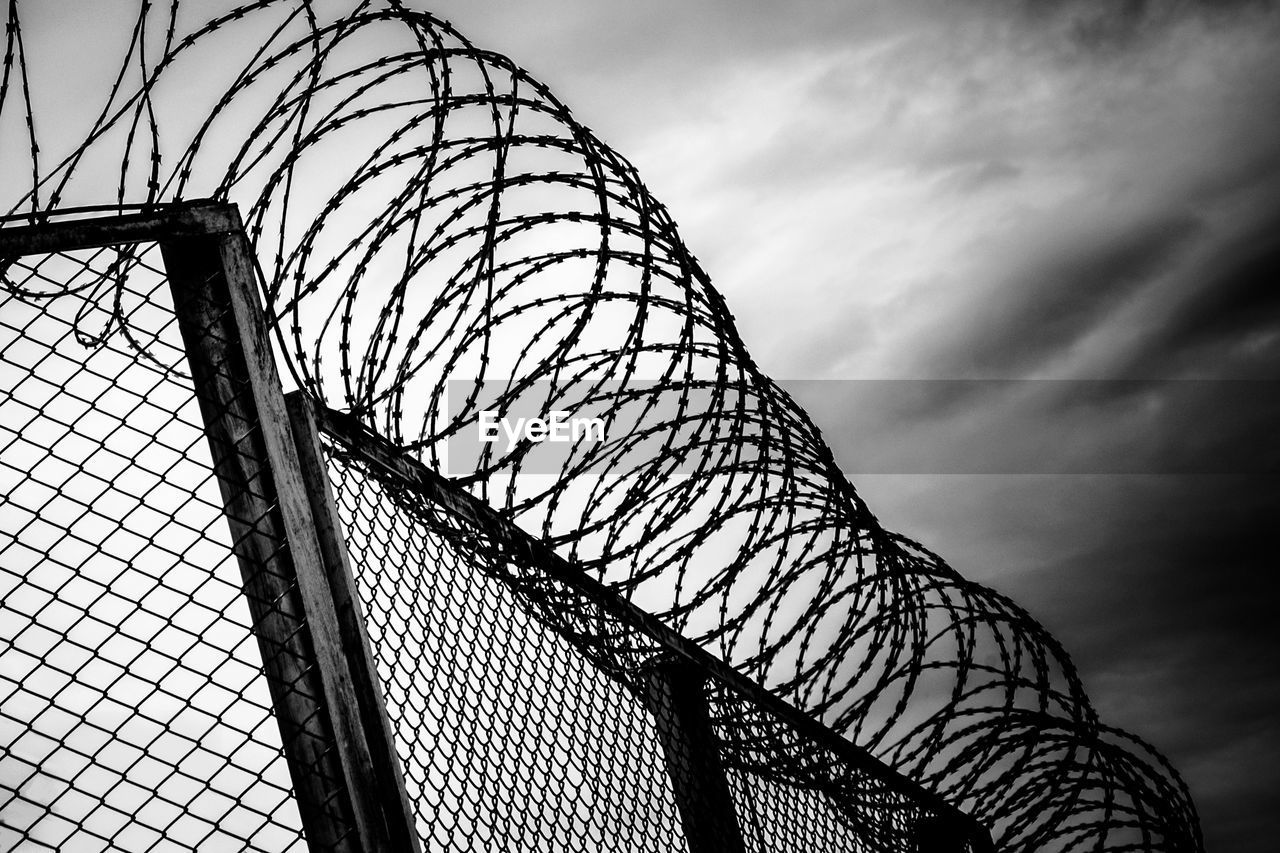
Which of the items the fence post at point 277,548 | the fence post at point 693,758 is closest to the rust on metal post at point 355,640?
the fence post at point 277,548

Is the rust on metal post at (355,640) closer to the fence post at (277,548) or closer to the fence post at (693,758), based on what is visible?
the fence post at (277,548)

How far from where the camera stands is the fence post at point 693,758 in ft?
11.2

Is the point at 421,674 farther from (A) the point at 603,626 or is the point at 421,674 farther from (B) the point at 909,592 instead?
(B) the point at 909,592

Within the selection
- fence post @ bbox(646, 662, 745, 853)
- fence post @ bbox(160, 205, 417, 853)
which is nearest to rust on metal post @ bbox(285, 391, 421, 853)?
fence post @ bbox(160, 205, 417, 853)

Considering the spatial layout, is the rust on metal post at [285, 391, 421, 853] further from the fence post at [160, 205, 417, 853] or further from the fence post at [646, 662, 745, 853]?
the fence post at [646, 662, 745, 853]

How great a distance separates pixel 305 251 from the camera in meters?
2.52

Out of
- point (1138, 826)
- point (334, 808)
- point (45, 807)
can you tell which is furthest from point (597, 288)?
point (1138, 826)

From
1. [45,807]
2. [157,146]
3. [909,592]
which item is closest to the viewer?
[45,807]

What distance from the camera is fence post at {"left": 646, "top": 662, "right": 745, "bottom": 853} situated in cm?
342

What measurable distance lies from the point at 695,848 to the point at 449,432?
179cm

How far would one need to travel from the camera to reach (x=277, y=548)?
197 centimetres

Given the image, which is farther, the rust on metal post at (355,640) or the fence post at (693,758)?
the fence post at (693,758)

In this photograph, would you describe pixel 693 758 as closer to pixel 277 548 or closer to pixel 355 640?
pixel 355 640

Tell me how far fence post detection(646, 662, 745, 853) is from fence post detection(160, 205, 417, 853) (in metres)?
1.67
